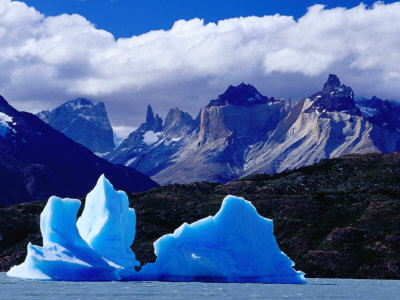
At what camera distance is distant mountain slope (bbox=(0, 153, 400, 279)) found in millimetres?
127688

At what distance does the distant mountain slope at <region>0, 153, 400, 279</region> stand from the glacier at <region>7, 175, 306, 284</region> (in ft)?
165

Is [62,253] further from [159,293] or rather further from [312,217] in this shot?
[312,217]

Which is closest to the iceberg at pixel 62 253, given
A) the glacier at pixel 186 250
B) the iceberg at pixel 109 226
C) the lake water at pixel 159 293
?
the glacier at pixel 186 250

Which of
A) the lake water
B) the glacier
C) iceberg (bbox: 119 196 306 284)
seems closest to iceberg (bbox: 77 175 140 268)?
the glacier

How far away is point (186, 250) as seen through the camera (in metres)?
76.2

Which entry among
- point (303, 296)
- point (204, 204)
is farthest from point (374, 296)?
point (204, 204)

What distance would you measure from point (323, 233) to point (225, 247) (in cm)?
6735

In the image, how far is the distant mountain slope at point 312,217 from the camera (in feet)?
419

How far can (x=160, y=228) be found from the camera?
156000 millimetres

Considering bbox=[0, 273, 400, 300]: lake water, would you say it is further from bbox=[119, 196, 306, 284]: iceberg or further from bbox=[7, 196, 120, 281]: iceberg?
bbox=[119, 196, 306, 284]: iceberg

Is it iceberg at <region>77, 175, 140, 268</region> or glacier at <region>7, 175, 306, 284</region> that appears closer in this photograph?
glacier at <region>7, 175, 306, 284</region>

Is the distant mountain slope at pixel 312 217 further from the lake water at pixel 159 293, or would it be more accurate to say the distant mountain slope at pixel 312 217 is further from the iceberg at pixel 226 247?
the lake water at pixel 159 293

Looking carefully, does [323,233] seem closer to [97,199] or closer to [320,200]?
[320,200]

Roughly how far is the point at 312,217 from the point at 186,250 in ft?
270
